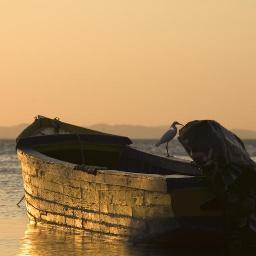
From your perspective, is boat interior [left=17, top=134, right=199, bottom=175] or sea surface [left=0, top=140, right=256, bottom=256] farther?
boat interior [left=17, top=134, right=199, bottom=175]

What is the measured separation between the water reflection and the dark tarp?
3.20ft

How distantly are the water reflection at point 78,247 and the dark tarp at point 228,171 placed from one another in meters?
0.98

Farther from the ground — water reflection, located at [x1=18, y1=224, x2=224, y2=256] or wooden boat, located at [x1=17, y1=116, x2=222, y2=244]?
wooden boat, located at [x1=17, y1=116, x2=222, y2=244]

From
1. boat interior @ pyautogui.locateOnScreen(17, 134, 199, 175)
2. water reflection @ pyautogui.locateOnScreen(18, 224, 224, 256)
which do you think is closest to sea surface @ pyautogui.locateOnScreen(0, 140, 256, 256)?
water reflection @ pyautogui.locateOnScreen(18, 224, 224, 256)

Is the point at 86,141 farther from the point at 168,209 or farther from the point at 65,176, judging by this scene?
the point at 168,209

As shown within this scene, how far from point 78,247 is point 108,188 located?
1211mm

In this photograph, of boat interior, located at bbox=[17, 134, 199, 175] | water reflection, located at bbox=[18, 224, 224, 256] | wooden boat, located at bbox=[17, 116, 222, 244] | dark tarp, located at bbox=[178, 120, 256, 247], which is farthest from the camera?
boat interior, located at bbox=[17, 134, 199, 175]

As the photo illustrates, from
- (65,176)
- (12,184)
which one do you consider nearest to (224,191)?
(65,176)

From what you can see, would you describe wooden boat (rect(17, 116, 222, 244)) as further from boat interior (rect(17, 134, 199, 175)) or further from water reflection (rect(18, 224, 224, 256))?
water reflection (rect(18, 224, 224, 256))

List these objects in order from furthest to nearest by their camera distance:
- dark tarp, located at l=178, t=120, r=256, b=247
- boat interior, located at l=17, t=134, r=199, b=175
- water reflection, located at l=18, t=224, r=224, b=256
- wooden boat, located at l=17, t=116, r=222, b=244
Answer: boat interior, located at l=17, t=134, r=199, b=175
water reflection, located at l=18, t=224, r=224, b=256
wooden boat, located at l=17, t=116, r=222, b=244
dark tarp, located at l=178, t=120, r=256, b=247

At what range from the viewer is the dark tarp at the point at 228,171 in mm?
19297

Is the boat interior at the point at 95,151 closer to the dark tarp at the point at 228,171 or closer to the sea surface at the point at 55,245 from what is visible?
the sea surface at the point at 55,245

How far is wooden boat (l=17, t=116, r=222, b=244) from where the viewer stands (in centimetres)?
1967

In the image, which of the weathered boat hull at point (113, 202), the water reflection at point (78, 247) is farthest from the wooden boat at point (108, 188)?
the water reflection at point (78, 247)
